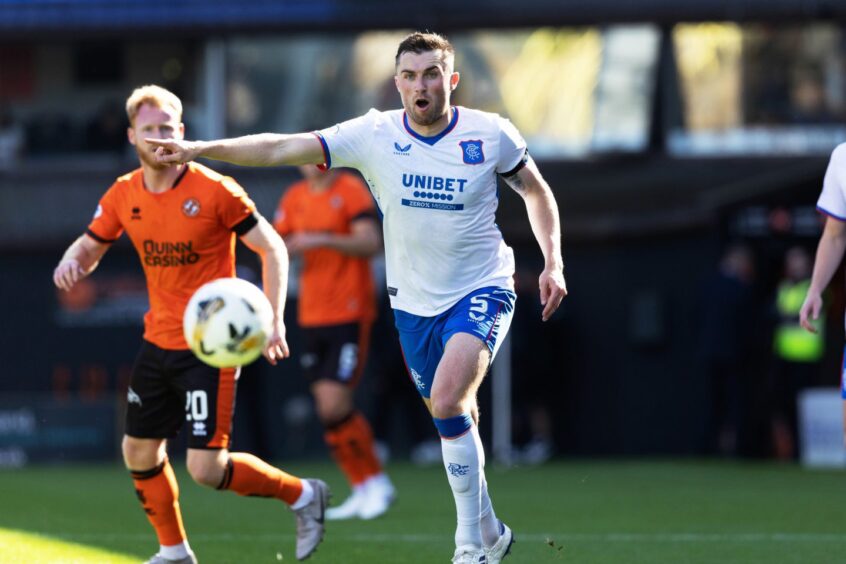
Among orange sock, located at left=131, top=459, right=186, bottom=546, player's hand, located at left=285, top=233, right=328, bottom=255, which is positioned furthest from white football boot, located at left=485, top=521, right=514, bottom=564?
player's hand, located at left=285, top=233, right=328, bottom=255

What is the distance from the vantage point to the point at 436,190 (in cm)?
710

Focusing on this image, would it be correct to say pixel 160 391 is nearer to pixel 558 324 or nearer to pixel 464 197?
pixel 464 197

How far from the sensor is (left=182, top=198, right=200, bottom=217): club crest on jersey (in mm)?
7559

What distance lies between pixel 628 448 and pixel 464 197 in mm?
11736

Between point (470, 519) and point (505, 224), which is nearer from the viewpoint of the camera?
point (470, 519)

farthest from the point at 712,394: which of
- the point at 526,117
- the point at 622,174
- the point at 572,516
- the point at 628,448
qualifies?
the point at 572,516

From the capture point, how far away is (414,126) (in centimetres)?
721

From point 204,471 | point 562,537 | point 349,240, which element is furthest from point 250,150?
point 349,240

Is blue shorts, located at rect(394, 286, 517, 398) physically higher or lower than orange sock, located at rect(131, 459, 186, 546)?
higher

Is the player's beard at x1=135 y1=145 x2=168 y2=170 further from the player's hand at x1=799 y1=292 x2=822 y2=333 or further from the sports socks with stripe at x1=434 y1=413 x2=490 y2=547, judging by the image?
the player's hand at x1=799 y1=292 x2=822 y2=333

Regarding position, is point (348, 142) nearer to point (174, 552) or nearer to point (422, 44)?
point (422, 44)

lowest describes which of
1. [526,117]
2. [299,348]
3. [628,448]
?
[628,448]

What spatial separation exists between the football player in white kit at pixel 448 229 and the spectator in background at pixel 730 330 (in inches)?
380

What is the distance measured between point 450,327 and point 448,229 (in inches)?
17.8
